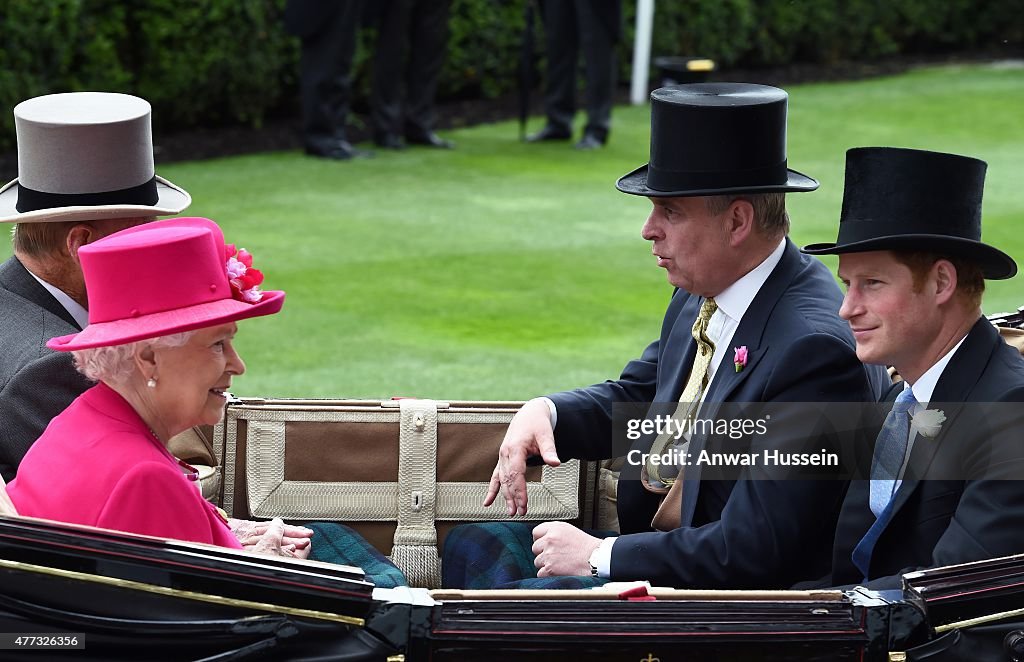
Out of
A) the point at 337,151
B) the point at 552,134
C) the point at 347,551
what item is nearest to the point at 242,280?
the point at 347,551

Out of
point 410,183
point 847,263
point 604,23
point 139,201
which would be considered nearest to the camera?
point 847,263

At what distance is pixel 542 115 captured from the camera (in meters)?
15.4

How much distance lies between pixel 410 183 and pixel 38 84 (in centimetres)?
308

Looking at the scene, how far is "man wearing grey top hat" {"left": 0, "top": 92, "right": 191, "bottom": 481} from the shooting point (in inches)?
131

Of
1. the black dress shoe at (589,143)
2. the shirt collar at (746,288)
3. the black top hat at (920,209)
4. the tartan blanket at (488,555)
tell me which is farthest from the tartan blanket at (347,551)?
the black dress shoe at (589,143)

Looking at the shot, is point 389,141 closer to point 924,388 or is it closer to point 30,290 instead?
point 30,290

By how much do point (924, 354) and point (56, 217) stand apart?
2081 mm

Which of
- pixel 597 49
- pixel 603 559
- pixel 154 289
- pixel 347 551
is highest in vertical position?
pixel 154 289

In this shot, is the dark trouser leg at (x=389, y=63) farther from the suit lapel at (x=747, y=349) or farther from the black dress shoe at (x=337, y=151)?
the suit lapel at (x=747, y=349)

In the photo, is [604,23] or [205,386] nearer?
[205,386]

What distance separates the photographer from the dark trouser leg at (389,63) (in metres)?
12.6

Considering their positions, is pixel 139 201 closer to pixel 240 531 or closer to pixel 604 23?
pixel 240 531

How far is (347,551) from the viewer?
3955 mm

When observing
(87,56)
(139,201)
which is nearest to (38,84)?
(87,56)
